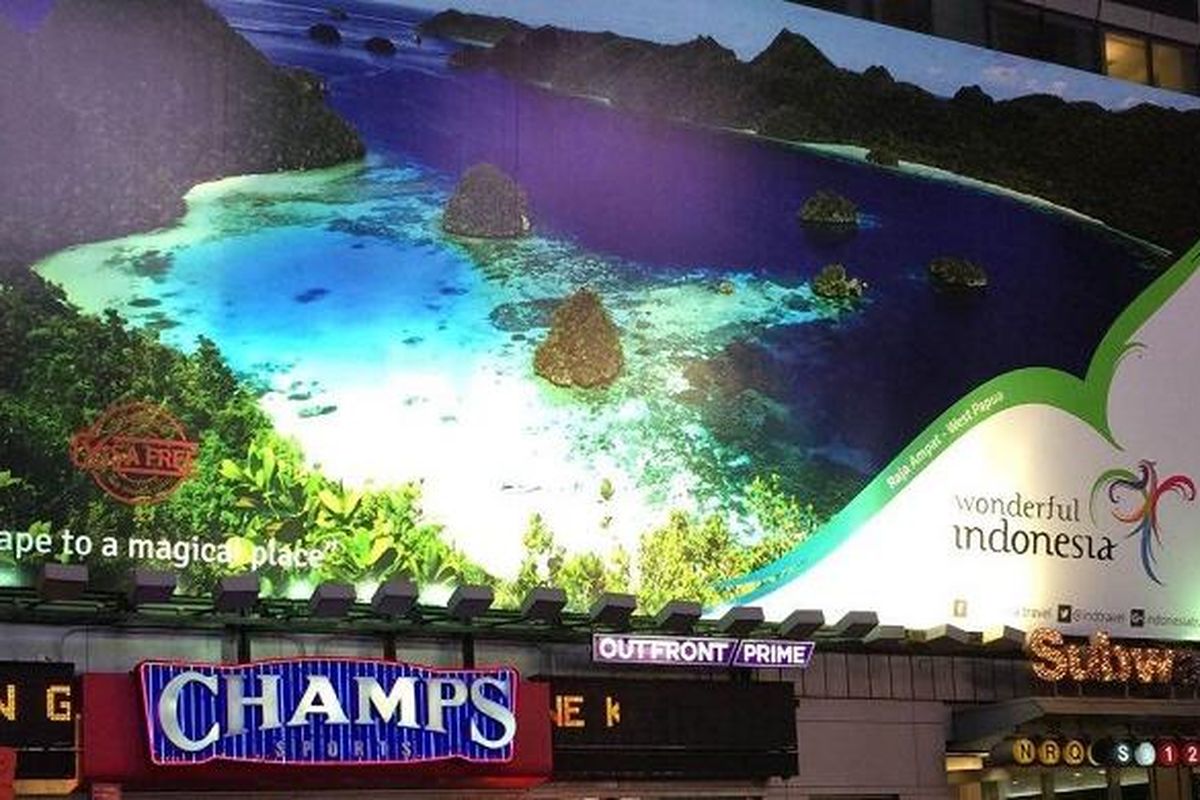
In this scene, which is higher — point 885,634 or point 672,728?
point 885,634

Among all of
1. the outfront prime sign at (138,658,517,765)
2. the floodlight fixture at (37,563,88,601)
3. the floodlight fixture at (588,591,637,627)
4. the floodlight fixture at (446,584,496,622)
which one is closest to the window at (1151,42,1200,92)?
the floodlight fixture at (588,591,637,627)

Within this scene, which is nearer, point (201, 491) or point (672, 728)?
point (201, 491)

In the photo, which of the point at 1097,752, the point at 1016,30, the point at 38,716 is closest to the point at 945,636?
the point at 1097,752

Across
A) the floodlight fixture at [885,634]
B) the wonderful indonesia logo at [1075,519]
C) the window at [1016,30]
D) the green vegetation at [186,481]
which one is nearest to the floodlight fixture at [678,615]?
the green vegetation at [186,481]

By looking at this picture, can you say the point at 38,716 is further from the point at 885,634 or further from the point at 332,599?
the point at 885,634

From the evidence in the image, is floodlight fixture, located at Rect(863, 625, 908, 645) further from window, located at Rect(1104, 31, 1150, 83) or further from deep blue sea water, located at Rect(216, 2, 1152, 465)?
window, located at Rect(1104, 31, 1150, 83)
